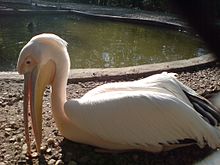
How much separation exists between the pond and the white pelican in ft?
7.07

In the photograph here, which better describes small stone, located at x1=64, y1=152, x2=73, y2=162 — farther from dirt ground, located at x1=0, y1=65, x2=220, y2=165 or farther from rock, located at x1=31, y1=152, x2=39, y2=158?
rock, located at x1=31, y1=152, x2=39, y2=158

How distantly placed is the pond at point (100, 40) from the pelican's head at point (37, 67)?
219 cm

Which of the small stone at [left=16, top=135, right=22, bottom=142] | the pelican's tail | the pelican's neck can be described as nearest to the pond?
the pelican's tail

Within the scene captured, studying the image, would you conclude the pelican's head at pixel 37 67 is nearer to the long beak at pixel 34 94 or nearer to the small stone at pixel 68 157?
the long beak at pixel 34 94

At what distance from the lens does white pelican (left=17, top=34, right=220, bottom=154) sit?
2127 millimetres

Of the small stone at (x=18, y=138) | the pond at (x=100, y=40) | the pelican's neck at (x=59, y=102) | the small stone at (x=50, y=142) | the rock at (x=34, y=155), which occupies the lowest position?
the pond at (x=100, y=40)

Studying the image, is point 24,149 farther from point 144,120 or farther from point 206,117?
point 206,117

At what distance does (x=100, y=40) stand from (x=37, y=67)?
5.14 m

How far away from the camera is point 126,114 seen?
2145 mm

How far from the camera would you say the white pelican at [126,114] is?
2.13 m

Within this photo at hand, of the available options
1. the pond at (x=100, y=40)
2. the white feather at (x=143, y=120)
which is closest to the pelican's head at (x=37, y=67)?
the white feather at (x=143, y=120)

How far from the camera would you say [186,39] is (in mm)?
7539

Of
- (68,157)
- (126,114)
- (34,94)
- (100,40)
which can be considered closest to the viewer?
(126,114)

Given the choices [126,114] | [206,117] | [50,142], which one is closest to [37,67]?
Answer: [50,142]
